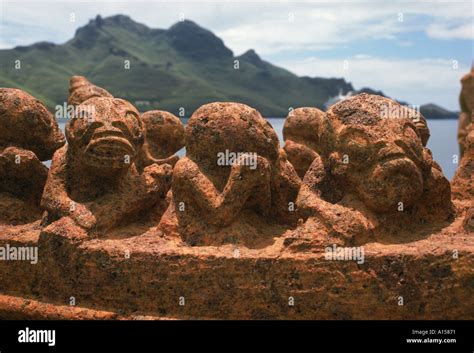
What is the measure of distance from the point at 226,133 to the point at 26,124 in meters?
2.43

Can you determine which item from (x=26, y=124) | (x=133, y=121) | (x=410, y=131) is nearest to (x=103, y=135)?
(x=133, y=121)

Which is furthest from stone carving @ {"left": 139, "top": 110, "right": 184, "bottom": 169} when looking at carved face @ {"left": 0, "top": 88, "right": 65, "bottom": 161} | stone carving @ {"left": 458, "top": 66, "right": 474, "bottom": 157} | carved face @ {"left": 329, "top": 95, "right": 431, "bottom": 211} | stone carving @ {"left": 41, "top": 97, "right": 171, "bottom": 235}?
stone carving @ {"left": 458, "top": 66, "right": 474, "bottom": 157}

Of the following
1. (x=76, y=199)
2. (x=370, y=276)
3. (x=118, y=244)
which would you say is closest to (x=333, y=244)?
(x=370, y=276)

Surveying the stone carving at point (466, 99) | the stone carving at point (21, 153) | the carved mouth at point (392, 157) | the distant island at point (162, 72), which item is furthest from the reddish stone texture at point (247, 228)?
the stone carving at point (466, 99)

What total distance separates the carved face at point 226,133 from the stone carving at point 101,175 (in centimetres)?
66

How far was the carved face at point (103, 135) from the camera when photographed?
19.2 ft

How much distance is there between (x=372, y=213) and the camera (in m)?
5.49

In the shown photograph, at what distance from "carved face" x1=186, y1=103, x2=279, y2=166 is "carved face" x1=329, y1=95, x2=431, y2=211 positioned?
2.24 ft

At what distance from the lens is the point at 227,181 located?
5.73 meters

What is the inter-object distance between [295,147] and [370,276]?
3537 millimetres

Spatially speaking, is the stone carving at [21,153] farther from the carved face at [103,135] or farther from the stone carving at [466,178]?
the stone carving at [466,178]

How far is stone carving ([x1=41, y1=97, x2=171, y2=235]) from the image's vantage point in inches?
231
